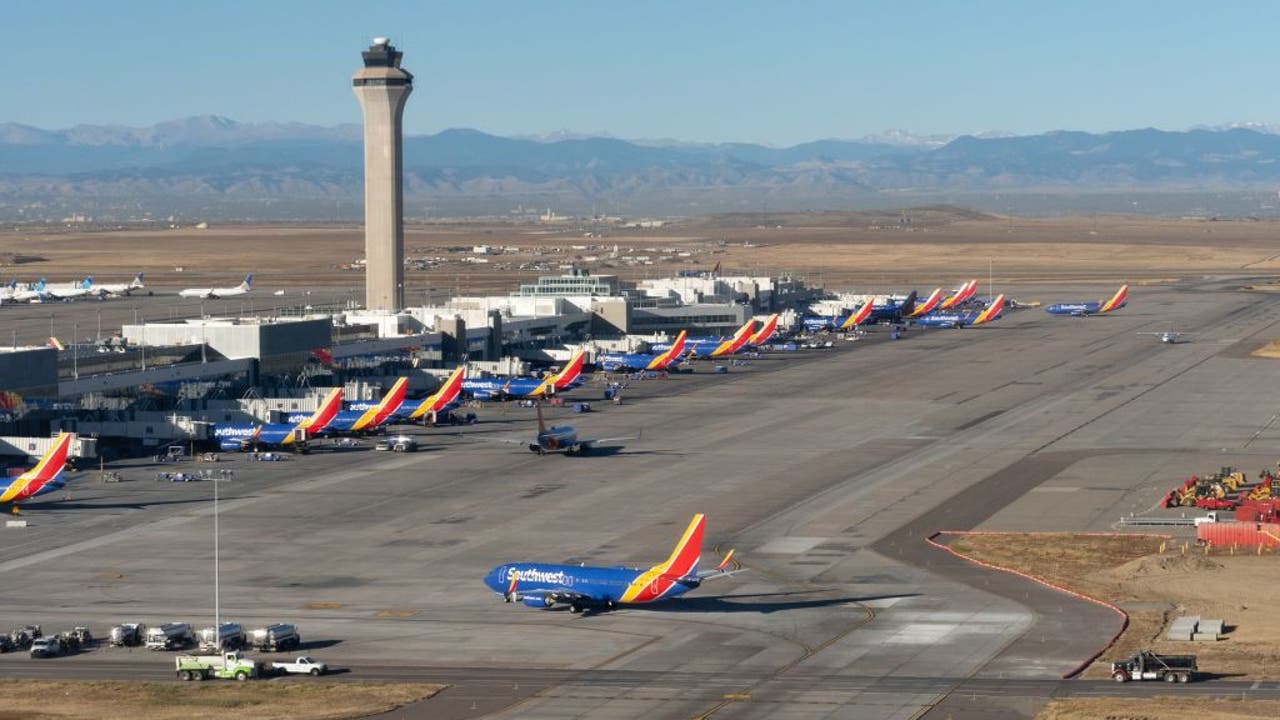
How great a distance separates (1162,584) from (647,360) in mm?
102161

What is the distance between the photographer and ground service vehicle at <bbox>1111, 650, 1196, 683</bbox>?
6769 cm

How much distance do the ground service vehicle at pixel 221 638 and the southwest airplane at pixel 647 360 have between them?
4356 inches

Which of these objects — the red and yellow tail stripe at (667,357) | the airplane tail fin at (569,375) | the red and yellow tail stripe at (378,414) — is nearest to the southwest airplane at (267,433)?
the red and yellow tail stripe at (378,414)

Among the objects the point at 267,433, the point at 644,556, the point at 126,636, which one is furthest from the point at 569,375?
the point at 126,636

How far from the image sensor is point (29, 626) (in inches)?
3054

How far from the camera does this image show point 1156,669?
68.2 metres

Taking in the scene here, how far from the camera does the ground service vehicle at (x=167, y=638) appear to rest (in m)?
73.6

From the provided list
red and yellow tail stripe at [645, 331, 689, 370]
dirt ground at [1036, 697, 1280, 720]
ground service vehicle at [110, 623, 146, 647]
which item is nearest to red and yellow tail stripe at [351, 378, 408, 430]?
red and yellow tail stripe at [645, 331, 689, 370]

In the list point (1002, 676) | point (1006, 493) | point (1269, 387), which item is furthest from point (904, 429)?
point (1002, 676)

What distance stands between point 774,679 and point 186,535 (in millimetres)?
39752

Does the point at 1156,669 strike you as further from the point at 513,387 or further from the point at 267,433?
the point at 513,387

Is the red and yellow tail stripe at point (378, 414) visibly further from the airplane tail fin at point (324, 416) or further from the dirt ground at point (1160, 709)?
the dirt ground at point (1160, 709)

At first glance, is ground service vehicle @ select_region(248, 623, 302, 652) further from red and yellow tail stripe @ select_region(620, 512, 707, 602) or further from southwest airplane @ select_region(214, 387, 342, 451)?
southwest airplane @ select_region(214, 387, 342, 451)

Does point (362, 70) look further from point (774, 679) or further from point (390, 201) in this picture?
point (774, 679)
